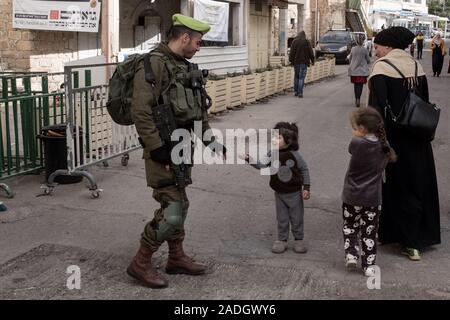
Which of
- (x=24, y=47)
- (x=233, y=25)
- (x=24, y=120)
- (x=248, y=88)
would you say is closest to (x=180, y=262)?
(x=24, y=120)

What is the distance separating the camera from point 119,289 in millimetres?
4453

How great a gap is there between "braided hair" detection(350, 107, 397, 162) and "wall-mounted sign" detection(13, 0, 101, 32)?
33.1 ft

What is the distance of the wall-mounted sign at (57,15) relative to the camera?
1384 centimetres

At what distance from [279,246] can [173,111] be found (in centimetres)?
170

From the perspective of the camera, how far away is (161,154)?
13.6ft

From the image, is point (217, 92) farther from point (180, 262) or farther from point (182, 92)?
point (182, 92)

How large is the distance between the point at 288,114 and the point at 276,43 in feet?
52.6

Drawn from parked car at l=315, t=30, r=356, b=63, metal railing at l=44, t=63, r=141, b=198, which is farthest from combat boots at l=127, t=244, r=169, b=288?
parked car at l=315, t=30, r=356, b=63

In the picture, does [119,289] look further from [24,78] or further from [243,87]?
[243,87]

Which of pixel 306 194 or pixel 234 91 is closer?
pixel 306 194

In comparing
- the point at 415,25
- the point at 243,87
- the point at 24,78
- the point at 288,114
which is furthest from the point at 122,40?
the point at 415,25

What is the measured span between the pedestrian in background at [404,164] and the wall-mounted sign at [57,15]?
9.67m

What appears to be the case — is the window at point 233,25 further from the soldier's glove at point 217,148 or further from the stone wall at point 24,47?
the soldier's glove at point 217,148

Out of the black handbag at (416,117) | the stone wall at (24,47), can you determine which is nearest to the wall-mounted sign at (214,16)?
the stone wall at (24,47)
